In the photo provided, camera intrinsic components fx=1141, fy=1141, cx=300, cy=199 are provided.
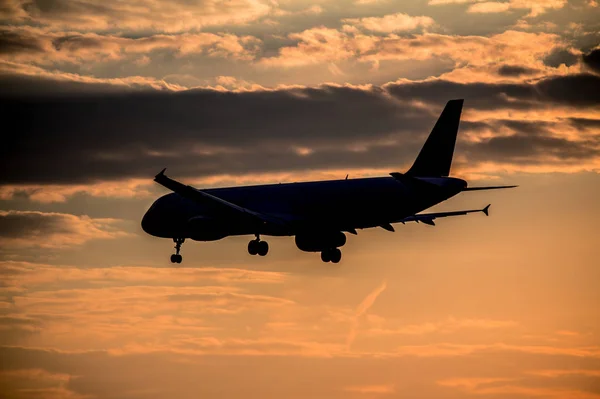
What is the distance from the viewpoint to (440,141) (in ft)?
243

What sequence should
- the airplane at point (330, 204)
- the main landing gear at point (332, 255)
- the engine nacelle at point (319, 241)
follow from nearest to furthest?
the airplane at point (330, 204)
the engine nacelle at point (319, 241)
the main landing gear at point (332, 255)

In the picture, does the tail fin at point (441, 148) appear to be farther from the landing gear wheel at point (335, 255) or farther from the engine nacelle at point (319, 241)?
the landing gear wheel at point (335, 255)

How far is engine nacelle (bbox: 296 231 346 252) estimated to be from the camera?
77062mm

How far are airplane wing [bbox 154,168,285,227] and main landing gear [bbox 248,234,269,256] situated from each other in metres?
1.87

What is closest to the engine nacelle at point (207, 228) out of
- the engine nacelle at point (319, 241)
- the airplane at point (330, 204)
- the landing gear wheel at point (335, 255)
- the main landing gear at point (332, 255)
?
the airplane at point (330, 204)

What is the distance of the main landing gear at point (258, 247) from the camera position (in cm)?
7669

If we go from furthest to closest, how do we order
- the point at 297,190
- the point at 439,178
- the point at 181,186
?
the point at 297,190
the point at 439,178
the point at 181,186

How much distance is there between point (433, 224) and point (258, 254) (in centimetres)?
1282

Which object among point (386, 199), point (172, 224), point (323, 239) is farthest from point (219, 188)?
point (386, 199)

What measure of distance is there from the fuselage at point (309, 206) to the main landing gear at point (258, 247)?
641mm

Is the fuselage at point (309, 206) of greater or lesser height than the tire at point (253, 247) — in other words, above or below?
above

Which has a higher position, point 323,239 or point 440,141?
point 440,141

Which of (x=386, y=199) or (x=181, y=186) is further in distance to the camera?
(x=386, y=199)

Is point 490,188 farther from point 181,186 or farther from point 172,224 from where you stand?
point 172,224
